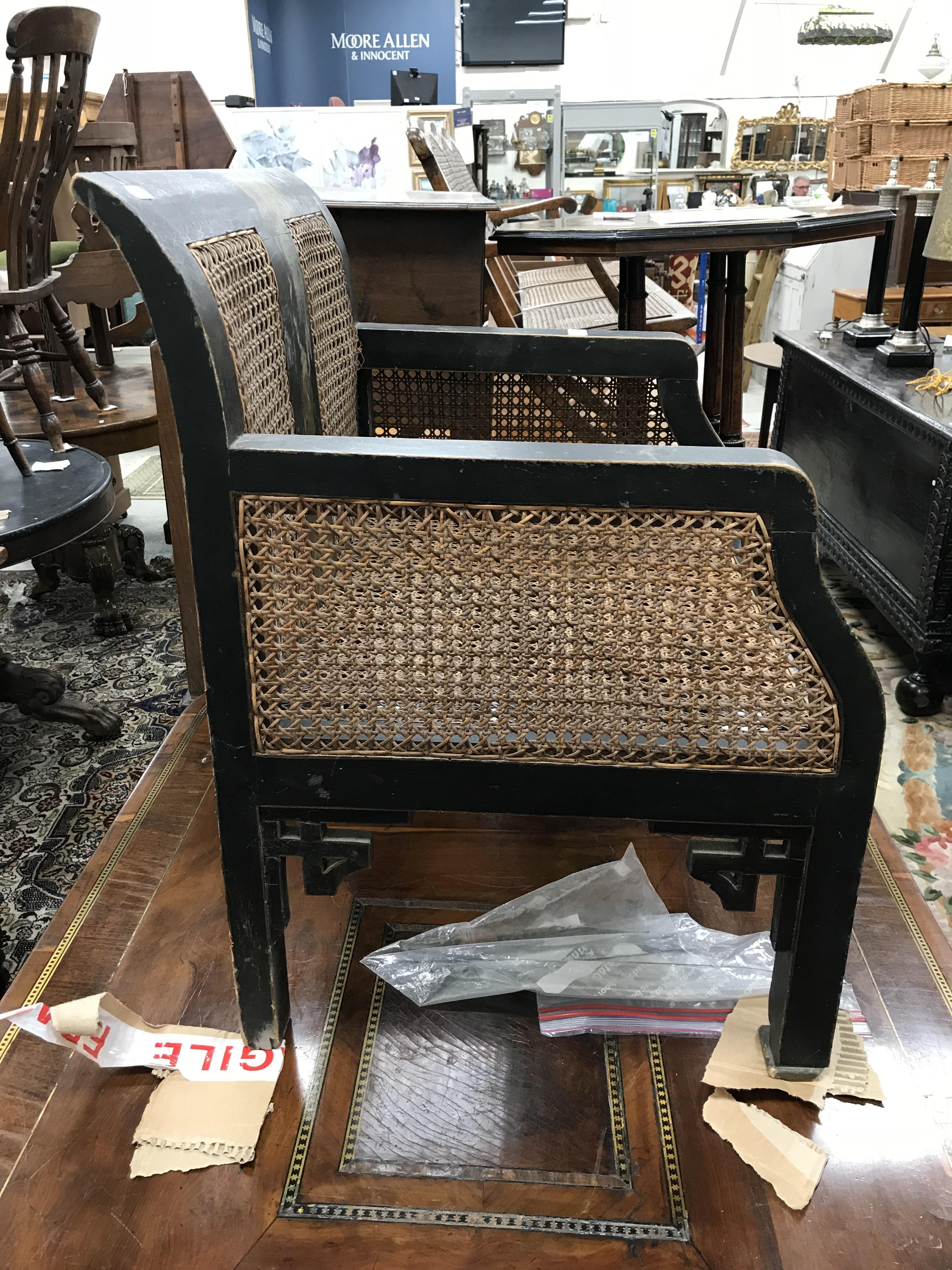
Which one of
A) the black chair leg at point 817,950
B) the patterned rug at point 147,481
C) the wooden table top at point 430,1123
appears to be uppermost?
the black chair leg at point 817,950

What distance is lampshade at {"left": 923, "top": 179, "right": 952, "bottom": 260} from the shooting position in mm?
2094

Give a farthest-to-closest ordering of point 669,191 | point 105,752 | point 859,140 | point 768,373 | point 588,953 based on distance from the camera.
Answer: point 669,191, point 859,140, point 768,373, point 105,752, point 588,953

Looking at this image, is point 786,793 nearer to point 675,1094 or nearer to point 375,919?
point 675,1094

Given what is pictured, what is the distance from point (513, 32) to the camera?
7184 millimetres

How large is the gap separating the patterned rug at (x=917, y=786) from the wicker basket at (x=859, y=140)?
13.5 feet

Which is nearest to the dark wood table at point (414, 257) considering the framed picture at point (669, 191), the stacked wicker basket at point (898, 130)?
the stacked wicker basket at point (898, 130)

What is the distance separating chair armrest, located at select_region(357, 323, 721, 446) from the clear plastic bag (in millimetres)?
629

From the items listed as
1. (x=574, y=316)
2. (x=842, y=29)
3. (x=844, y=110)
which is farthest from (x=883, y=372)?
(x=842, y=29)

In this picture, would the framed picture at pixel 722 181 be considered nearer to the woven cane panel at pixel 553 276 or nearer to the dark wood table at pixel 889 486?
the woven cane panel at pixel 553 276

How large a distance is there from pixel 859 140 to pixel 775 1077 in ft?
19.0

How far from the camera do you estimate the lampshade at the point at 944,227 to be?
209 cm

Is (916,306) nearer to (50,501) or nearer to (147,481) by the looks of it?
(50,501)

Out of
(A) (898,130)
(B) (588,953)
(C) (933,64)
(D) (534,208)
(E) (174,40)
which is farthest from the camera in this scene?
(E) (174,40)

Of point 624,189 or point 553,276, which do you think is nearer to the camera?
point 553,276
